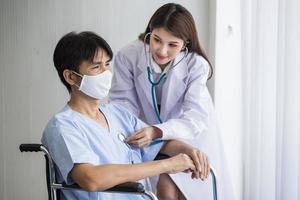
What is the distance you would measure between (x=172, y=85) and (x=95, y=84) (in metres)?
0.50

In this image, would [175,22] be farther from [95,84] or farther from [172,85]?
[95,84]

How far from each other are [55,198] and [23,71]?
1.12m

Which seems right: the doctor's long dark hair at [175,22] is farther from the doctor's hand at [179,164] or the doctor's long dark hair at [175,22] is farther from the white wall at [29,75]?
the white wall at [29,75]

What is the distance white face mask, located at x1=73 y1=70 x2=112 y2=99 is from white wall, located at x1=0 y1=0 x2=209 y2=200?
0.92 metres

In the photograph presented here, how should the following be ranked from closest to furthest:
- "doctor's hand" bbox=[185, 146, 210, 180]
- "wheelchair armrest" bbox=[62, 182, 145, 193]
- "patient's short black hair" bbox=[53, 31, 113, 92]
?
"wheelchair armrest" bbox=[62, 182, 145, 193]
"patient's short black hair" bbox=[53, 31, 113, 92]
"doctor's hand" bbox=[185, 146, 210, 180]

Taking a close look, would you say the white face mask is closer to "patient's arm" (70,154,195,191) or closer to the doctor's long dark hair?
"patient's arm" (70,154,195,191)

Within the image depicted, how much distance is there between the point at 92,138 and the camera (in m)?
1.38

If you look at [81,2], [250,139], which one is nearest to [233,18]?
[250,139]

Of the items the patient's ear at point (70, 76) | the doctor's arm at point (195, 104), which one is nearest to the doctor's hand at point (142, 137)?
the doctor's arm at point (195, 104)

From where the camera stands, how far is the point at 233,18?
2.57 metres

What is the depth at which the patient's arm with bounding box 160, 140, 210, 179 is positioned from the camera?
1.46m

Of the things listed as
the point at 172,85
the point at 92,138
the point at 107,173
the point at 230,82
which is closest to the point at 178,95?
the point at 172,85

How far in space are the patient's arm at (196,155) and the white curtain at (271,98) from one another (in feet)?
3.05

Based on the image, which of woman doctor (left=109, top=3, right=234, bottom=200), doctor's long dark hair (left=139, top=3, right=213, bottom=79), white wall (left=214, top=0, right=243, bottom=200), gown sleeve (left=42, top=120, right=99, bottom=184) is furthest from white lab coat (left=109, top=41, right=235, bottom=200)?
white wall (left=214, top=0, right=243, bottom=200)
